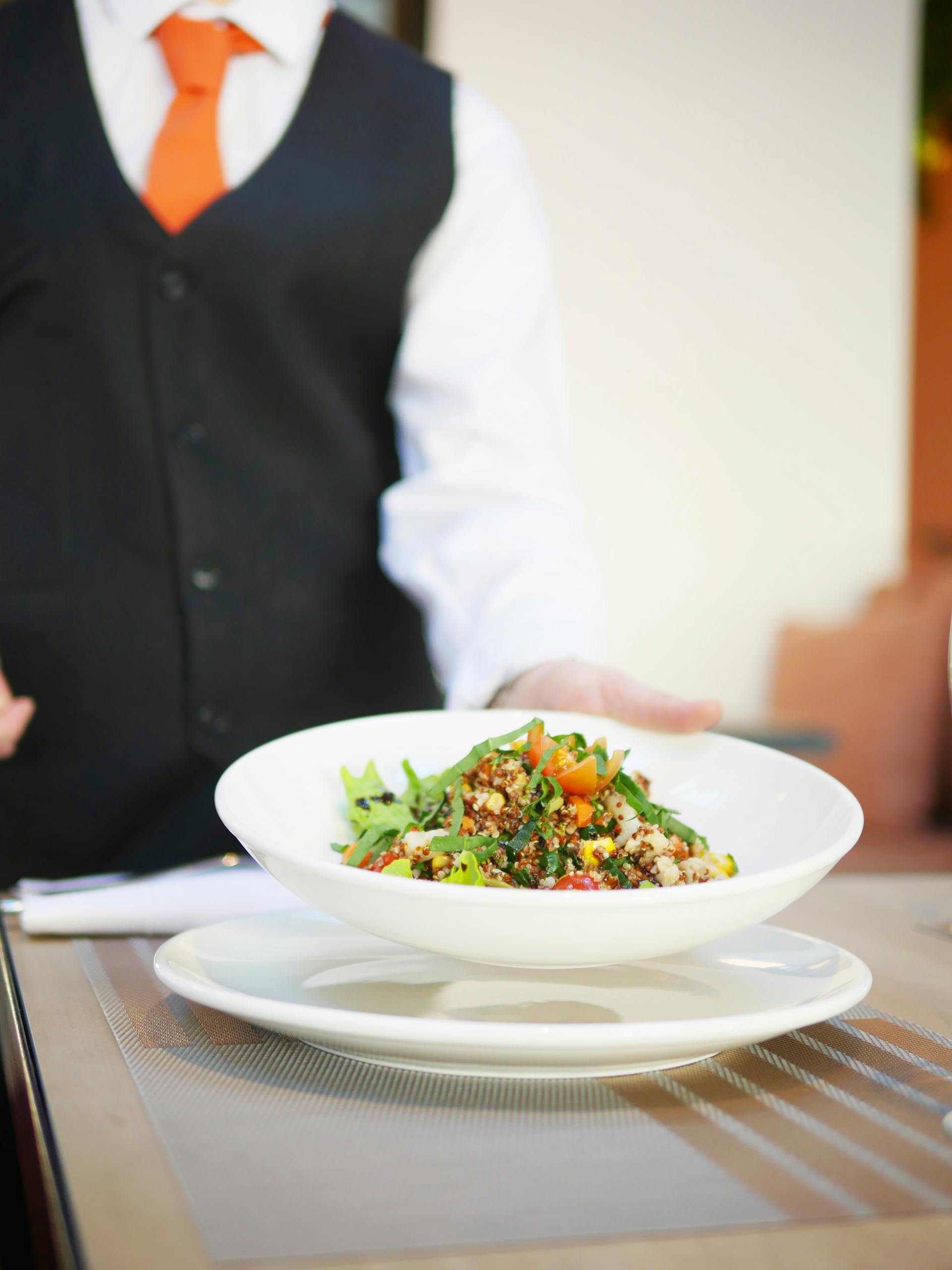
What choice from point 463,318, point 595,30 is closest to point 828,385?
point 595,30

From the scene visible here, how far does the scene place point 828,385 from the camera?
139 inches

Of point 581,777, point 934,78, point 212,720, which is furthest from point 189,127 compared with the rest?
point 934,78

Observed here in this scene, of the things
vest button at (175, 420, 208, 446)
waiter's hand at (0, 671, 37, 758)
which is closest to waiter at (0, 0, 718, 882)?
vest button at (175, 420, 208, 446)

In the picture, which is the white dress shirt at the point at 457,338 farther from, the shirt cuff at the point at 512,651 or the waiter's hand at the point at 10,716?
the waiter's hand at the point at 10,716

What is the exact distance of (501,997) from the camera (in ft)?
1.80

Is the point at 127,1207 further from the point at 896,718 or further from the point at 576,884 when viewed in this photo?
the point at 896,718

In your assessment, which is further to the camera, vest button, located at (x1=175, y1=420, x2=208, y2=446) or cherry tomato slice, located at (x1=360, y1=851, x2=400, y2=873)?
vest button, located at (x1=175, y1=420, x2=208, y2=446)

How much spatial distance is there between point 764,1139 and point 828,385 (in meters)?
3.35

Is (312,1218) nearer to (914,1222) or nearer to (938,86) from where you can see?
(914,1222)

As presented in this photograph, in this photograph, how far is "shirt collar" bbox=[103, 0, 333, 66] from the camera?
115cm

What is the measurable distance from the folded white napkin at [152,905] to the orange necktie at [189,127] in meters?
0.63

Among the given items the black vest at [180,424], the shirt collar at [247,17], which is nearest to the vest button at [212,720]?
the black vest at [180,424]

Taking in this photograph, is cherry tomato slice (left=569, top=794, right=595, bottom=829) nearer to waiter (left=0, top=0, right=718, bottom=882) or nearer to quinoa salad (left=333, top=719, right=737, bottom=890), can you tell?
quinoa salad (left=333, top=719, right=737, bottom=890)

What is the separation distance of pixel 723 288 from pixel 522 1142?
3258 millimetres
